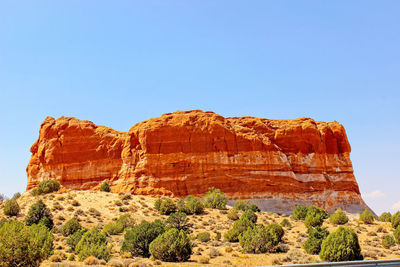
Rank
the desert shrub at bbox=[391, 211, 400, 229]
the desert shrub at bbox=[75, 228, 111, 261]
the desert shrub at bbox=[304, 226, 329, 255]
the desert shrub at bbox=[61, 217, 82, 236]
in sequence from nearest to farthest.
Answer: the desert shrub at bbox=[75, 228, 111, 261] → the desert shrub at bbox=[304, 226, 329, 255] → the desert shrub at bbox=[61, 217, 82, 236] → the desert shrub at bbox=[391, 211, 400, 229]

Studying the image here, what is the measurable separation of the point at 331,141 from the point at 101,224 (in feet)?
177

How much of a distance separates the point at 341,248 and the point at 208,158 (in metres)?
46.5

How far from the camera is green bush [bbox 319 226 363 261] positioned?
19047 millimetres

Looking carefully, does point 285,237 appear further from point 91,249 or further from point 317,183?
point 317,183

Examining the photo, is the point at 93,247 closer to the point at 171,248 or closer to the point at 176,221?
the point at 171,248

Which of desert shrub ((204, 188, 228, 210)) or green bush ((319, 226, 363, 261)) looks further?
desert shrub ((204, 188, 228, 210))

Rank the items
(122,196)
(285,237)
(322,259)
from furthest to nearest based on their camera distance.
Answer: (122,196)
(285,237)
(322,259)

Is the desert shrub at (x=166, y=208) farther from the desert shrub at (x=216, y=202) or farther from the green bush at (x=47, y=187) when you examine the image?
the green bush at (x=47, y=187)

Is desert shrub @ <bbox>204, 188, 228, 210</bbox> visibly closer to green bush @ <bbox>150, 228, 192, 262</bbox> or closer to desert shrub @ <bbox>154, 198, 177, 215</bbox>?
desert shrub @ <bbox>154, 198, 177, 215</bbox>

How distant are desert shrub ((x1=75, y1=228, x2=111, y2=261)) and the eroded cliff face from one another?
38597 mm

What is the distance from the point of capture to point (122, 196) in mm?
47062

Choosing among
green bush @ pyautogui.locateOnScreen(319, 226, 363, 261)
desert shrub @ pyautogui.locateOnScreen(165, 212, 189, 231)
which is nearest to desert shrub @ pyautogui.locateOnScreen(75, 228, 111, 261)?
desert shrub @ pyautogui.locateOnScreen(165, 212, 189, 231)

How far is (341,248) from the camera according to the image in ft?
62.9

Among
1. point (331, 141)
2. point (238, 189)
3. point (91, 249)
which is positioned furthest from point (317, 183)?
point (91, 249)
